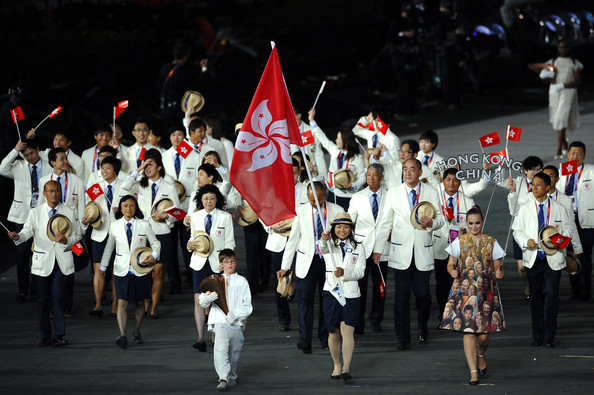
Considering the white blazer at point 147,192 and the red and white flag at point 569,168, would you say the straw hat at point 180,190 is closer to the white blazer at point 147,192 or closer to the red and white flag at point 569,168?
the white blazer at point 147,192

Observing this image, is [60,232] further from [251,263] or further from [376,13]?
[376,13]

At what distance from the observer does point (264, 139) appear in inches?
453

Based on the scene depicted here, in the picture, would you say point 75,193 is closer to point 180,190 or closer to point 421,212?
point 180,190

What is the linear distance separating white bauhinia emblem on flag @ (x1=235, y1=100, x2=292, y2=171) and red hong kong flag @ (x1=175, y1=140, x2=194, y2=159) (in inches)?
164

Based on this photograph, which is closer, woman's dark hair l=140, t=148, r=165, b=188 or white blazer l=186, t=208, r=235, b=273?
white blazer l=186, t=208, r=235, b=273

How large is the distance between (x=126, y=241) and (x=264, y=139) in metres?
2.37

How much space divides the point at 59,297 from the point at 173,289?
2592mm

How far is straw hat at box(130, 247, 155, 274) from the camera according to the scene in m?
12.8

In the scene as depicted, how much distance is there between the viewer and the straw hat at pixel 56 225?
1286 centimetres

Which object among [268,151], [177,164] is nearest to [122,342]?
[268,151]

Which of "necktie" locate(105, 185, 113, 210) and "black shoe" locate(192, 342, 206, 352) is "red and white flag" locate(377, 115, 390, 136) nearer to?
"necktie" locate(105, 185, 113, 210)

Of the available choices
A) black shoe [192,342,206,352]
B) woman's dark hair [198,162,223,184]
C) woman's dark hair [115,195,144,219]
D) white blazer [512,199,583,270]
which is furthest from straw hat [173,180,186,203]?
white blazer [512,199,583,270]

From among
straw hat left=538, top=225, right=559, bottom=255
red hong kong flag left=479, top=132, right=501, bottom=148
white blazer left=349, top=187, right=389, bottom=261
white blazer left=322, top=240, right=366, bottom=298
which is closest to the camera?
white blazer left=322, top=240, right=366, bottom=298

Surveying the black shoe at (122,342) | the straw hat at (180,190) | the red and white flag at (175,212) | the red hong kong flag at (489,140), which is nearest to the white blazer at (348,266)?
the black shoe at (122,342)
